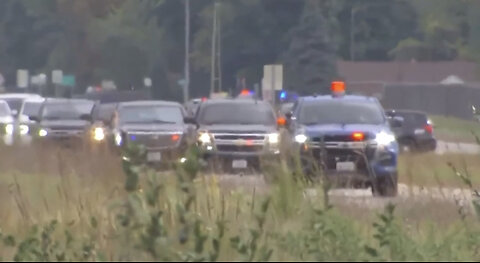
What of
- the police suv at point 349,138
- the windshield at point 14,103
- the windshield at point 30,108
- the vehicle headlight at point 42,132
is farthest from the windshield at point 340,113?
the windshield at point 14,103

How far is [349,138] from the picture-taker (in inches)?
867

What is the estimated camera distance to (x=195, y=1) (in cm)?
7944

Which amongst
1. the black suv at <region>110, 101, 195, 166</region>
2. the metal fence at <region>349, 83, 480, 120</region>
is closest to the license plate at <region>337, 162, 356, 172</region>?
the black suv at <region>110, 101, 195, 166</region>

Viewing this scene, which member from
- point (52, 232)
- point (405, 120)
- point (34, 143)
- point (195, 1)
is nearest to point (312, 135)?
point (34, 143)

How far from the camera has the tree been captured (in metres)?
73.0

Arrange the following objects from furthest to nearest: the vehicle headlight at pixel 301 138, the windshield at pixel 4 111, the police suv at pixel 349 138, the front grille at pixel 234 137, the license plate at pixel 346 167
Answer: the windshield at pixel 4 111 → the front grille at pixel 234 137 → the vehicle headlight at pixel 301 138 → the license plate at pixel 346 167 → the police suv at pixel 349 138

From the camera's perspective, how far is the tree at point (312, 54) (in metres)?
73.0

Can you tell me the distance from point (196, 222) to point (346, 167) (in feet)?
37.4

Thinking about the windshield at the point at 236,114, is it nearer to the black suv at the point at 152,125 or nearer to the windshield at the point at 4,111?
the black suv at the point at 152,125

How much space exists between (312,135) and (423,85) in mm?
50047

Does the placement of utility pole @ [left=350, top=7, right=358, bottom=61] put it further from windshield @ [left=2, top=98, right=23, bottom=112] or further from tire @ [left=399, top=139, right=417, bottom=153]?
tire @ [left=399, top=139, right=417, bottom=153]

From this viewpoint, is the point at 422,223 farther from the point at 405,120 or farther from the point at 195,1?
the point at 195,1

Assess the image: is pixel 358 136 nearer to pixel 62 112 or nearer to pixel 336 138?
pixel 336 138

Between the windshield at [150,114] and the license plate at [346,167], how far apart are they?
861 centimetres
